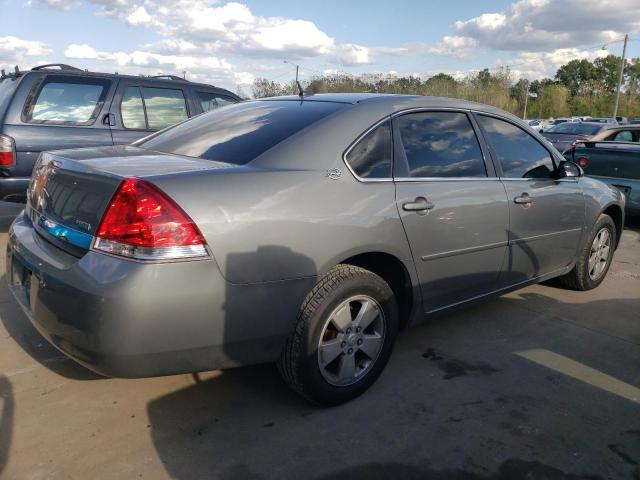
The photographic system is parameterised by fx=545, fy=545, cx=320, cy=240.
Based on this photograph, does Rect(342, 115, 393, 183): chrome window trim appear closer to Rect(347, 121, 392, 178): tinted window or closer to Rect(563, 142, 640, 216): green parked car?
Rect(347, 121, 392, 178): tinted window

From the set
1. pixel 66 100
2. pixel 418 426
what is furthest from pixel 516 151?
pixel 66 100

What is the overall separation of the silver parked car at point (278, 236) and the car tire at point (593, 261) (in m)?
1.13

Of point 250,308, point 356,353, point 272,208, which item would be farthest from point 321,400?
point 272,208

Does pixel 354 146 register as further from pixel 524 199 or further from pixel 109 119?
pixel 109 119

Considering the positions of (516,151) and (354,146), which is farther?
(516,151)

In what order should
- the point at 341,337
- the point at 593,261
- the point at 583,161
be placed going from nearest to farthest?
the point at 341,337, the point at 593,261, the point at 583,161

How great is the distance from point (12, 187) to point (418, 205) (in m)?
4.60

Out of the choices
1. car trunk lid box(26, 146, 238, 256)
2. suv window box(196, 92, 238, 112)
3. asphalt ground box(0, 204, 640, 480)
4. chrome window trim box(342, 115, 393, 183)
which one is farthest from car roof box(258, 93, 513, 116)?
suv window box(196, 92, 238, 112)

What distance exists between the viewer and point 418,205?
3.07 m

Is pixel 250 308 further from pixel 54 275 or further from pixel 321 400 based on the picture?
pixel 54 275

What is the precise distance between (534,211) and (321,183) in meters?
2.00

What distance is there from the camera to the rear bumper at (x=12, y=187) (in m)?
5.67

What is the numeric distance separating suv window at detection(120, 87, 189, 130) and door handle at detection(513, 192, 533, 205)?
4675 millimetres

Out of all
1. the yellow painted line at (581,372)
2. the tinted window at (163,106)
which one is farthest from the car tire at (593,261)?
the tinted window at (163,106)
